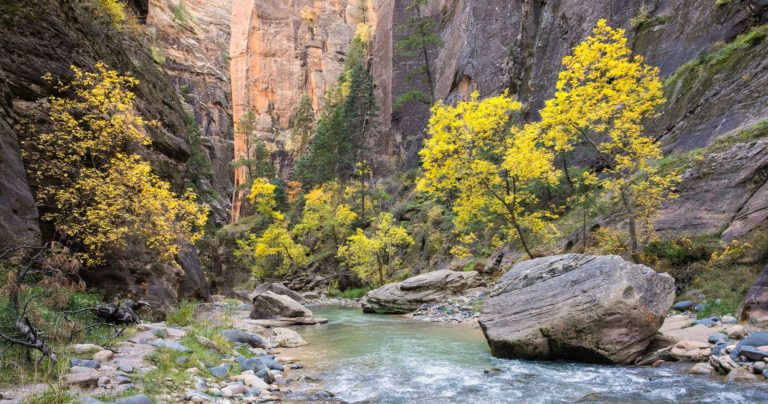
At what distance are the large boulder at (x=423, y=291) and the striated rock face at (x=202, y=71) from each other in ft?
182

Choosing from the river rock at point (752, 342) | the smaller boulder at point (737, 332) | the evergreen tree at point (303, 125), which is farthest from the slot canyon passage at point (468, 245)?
the evergreen tree at point (303, 125)

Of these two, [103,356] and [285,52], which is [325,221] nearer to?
[103,356]

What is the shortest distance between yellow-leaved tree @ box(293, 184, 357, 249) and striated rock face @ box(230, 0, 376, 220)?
42.7 meters

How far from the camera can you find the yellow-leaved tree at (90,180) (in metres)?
11.9

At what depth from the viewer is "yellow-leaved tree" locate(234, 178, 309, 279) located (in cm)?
4475

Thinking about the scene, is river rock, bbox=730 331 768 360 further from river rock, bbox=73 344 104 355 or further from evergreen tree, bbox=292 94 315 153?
evergreen tree, bbox=292 94 315 153

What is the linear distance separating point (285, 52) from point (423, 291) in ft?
260

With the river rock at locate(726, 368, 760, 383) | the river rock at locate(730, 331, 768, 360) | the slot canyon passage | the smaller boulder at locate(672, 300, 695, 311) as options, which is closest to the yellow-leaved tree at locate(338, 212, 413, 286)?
the slot canyon passage

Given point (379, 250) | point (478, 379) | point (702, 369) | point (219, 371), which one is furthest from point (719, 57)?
point (379, 250)

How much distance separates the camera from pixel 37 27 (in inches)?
535

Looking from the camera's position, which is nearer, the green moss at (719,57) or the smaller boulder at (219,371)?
the smaller boulder at (219,371)

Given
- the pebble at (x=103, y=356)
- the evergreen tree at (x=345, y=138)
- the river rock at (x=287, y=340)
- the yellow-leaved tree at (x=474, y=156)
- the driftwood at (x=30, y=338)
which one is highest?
the evergreen tree at (x=345, y=138)

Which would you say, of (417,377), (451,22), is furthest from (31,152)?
(451,22)

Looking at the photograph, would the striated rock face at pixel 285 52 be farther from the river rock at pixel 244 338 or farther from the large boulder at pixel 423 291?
the river rock at pixel 244 338
